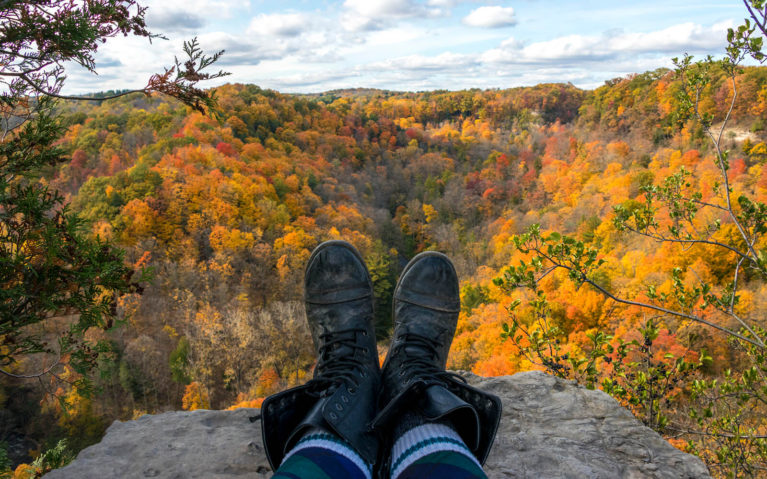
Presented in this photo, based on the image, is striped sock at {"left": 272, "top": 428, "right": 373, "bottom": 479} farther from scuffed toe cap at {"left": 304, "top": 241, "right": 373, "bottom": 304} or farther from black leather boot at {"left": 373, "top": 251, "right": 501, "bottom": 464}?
scuffed toe cap at {"left": 304, "top": 241, "right": 373, "bottom": 304}

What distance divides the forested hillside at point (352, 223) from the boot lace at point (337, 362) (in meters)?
1.07

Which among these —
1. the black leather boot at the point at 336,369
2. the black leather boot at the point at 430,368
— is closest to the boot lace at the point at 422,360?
the black leather boot at the point at 430,368

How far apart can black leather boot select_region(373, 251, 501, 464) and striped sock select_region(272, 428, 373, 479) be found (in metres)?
0.16

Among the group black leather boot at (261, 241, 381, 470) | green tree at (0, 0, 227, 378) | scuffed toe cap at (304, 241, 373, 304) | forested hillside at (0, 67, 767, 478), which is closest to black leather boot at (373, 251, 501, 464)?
black leather boot at (261, 241, 381, 470)

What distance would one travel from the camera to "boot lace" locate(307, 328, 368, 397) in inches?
75.1

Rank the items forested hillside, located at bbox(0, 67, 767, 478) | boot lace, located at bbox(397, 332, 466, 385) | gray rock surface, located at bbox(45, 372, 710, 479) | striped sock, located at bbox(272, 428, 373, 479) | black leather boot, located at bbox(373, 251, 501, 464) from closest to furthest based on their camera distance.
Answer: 1. striped sock, located at bbox(272, 428, 373, 479)
2. black leather boot, located at bbox(373, 251, 501, 464)
3. gray rock surface, located at bbox(45, 372, 710, 479)
4. boot lace, located at bbox(397, 332, 466, 385)
5. forested hillside, located at bbox(0, 67, 767, 478)

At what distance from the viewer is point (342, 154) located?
55.5 m

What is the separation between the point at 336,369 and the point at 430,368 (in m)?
0.49

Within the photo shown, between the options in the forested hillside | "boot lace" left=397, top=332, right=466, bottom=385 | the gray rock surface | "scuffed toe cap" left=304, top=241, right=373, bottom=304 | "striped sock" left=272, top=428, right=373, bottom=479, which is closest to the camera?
"striped sock" left=272, top=428, right=373, bottom=479

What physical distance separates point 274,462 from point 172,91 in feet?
6.51

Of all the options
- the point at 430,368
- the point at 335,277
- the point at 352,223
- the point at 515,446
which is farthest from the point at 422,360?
the point at 352,223

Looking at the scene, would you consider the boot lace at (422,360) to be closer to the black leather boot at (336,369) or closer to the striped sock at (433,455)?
the black leather boot at (336,369)

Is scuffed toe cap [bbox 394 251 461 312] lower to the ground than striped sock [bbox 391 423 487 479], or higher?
higher

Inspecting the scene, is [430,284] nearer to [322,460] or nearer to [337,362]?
[337,362]
